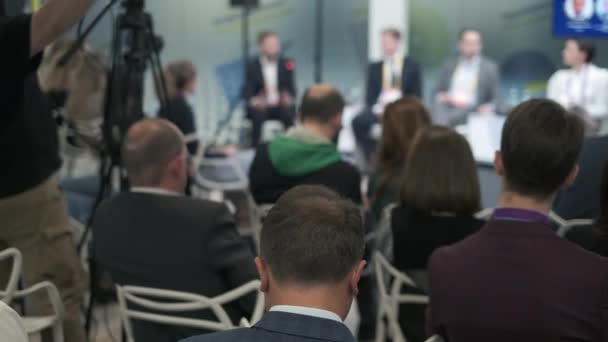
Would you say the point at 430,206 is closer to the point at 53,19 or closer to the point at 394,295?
the point at 394,295

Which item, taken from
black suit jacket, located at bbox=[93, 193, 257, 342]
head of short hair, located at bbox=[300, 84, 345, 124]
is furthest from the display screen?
black suit jacket, located at bbox=[93, 193, 257, 342]

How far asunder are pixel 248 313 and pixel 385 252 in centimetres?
59

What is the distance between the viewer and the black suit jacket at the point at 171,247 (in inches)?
88.0

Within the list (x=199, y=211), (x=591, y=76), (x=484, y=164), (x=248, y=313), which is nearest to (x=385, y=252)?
(x=248, y=313)

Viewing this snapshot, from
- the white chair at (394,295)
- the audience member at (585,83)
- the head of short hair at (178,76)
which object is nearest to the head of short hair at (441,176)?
the white chair at (394,295)

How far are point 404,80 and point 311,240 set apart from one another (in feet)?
21.9

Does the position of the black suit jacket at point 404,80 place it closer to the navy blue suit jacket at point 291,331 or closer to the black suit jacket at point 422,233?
the black suit jacket at point 422,233

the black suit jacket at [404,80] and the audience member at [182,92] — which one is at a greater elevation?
the audience member at [182,92]

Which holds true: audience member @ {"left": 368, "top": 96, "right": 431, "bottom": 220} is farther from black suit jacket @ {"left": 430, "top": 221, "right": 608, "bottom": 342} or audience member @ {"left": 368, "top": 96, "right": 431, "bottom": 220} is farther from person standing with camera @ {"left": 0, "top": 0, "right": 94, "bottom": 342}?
black suit jacket @ {"left": 430, "top": 221, "right": 608, "bottom": 342}

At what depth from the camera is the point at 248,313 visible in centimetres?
238

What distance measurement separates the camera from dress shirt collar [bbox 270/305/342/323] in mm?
1199

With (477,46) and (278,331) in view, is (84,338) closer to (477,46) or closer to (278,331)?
(278,331)

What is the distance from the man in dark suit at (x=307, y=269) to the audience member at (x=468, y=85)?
20.4 feet

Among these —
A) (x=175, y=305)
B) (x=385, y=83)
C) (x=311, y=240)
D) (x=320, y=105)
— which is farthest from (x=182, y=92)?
(x=311, y=240)
